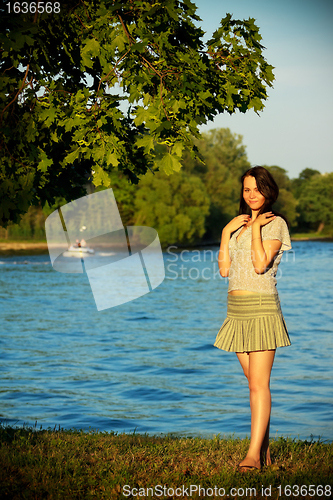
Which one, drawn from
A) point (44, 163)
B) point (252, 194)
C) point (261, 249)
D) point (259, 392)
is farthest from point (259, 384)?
point (44, 163)

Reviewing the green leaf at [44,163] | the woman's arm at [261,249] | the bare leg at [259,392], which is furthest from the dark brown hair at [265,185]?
the green leaf at [44,163]

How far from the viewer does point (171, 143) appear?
16.9ft

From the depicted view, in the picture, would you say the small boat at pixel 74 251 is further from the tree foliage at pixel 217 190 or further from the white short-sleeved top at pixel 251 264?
the tree foliage at pixel 217 190

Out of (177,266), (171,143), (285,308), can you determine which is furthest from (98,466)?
(177,266)

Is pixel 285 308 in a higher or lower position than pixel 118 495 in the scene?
lower

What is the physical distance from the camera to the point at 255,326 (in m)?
4.82

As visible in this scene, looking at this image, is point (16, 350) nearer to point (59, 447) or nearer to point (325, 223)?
point (59, 447)

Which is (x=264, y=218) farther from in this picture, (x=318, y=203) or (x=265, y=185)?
(x=318, y=203)

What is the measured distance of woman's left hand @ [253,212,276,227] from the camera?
4.89m

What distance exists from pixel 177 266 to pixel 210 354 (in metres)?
43.7

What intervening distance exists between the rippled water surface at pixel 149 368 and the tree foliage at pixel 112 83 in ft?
17.1

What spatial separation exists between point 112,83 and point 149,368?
11667 mm

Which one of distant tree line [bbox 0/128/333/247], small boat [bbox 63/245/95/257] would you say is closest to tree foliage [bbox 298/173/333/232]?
distant tree line [bbox 0/128/333/247]

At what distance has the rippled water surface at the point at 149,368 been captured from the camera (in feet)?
36.0
